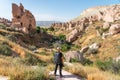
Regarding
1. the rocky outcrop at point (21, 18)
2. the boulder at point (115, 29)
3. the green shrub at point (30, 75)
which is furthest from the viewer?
the rocky outcrop at point (21, 18)

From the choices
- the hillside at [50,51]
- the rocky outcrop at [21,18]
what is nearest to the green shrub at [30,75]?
the hillside at [50,51]

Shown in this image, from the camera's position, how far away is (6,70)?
40.6ft

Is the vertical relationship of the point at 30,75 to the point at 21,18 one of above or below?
below

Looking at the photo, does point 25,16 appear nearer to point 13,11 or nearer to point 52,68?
point 13,11

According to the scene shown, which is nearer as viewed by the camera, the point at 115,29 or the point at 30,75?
the point at 30,75

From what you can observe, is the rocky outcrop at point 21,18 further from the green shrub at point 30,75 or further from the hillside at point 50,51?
the green shrub at point 30,75

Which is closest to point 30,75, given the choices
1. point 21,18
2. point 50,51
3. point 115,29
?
point 50,51

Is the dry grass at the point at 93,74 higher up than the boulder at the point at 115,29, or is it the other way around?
the boulder at the point at 115,29

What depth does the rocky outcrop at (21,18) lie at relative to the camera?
71000 mm

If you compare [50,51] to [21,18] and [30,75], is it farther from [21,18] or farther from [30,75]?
[30,75]

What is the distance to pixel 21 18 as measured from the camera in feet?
233

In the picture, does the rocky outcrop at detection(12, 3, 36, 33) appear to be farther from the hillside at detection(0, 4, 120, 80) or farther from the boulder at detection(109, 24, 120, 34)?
the boulder at detection(109, 24, 120, 34)

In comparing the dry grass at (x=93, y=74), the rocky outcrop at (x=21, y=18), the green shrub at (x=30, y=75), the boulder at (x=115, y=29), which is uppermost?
the rocky outcrop at (x=21, y=18)

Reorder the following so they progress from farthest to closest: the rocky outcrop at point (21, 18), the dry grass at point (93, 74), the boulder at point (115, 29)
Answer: the rocky outcrop at point (21, 18)
the boulder at point (115, 29)
the dry grass at point (93, 74)
